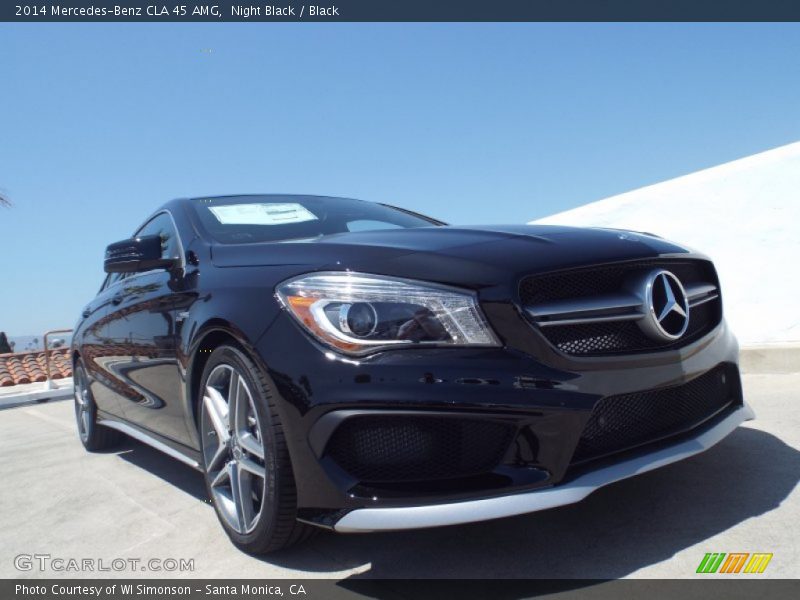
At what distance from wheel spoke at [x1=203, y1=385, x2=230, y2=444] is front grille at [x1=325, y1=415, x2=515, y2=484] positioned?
750mm

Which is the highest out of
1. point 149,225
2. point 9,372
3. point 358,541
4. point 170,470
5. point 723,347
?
point 149,225

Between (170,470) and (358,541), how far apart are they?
1922mm

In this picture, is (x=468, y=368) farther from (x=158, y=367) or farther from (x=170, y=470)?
(x=170, y=470)

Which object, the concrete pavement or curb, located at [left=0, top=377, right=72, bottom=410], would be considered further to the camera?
curb, located at [left=0, top=377, right=72, bottom=410]

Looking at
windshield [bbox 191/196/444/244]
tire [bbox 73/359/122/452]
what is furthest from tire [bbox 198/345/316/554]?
tire [bbox 73/359/122/452]

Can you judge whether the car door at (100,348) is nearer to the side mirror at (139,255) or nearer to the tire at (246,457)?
the side mirror at (139,255)

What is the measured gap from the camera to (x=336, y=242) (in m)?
2.43

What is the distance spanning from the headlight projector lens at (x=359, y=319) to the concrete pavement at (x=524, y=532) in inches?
31.3

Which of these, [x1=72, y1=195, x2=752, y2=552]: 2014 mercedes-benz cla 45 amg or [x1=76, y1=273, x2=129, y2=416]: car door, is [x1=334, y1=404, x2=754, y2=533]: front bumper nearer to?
[x1=72, y1=195, x2=752, y2=552]: 2014 mercedes-benz cla 45 amg

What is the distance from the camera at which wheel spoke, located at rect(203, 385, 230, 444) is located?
2596mm

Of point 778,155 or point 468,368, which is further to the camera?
point 778,155

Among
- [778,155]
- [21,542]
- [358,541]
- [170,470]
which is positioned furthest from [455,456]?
[778,155]

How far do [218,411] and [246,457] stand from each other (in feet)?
0.81

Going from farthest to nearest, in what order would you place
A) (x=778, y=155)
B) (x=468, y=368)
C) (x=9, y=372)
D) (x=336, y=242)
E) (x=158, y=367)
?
(x=9, y=372)
(x=778, y=155)
(x=158, y=367)
(x=336, y=242)
(x=468, y=368)
